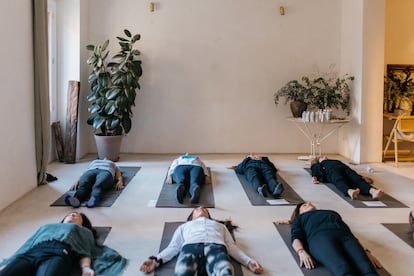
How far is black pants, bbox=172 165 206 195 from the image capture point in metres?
4.53

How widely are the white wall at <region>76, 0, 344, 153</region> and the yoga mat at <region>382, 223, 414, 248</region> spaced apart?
12.4 feet

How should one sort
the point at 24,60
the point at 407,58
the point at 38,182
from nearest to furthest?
the point at 24,60
the point at 38,182
the point at 407,58

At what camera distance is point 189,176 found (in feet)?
15.5

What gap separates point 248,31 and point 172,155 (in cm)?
236

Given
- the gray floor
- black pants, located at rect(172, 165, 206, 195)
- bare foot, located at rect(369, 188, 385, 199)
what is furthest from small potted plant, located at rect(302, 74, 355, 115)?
black pants, located at rect(172, 165, 206, 195)

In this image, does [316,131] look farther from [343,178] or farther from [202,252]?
[202,252]

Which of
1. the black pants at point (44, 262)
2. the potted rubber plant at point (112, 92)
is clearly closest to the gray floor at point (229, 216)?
the black pants at point (44, 262)

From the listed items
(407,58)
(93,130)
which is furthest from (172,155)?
(407,58)

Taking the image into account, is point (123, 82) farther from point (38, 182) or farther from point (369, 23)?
point (369, 23)

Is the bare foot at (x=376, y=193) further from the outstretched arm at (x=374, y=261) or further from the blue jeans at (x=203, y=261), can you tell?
the blue jeans at (x=203, y=261)

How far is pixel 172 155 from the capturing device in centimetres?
704

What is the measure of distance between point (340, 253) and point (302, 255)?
11.5 inches

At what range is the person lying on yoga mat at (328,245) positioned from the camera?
2.43 meters

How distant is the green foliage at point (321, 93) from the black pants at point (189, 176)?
255cm
